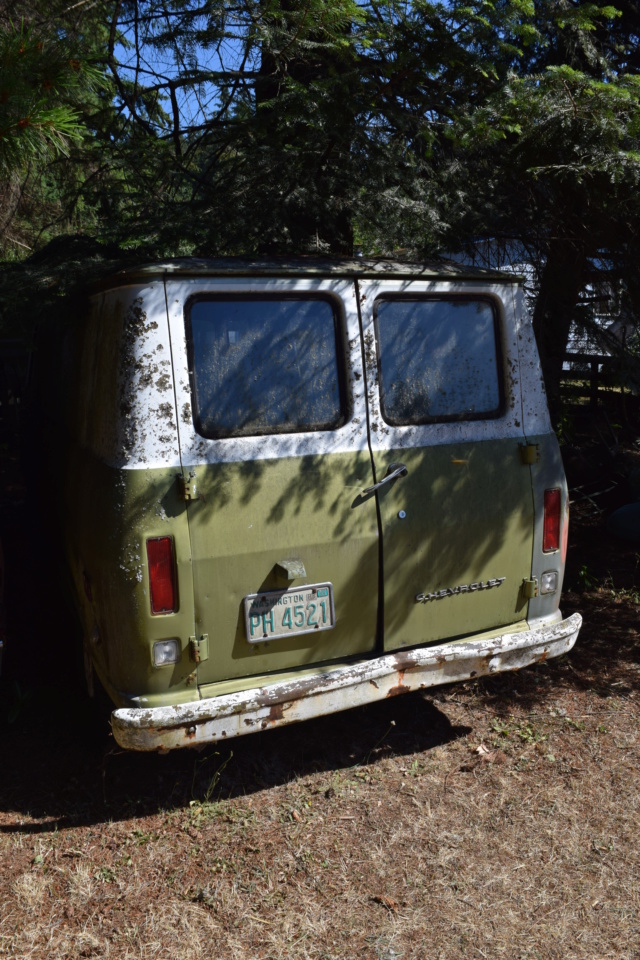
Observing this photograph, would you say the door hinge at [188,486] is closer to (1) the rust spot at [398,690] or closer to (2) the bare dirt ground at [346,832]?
(1) the rust spot at [398,690]

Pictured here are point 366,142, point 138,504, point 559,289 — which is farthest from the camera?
point 559,289

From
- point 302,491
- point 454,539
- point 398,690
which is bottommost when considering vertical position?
point 398,690

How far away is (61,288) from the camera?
157 inches

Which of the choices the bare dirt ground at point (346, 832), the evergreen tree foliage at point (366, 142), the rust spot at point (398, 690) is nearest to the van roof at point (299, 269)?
the evergreen tree foliage at point (366, 142)

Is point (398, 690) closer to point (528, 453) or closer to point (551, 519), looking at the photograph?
point (551, 519)

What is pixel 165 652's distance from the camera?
10.3ft

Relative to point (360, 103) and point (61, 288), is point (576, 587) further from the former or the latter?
point (61, 288)

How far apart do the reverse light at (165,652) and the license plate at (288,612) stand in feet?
0.98

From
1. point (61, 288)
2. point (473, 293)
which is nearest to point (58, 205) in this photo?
point (61, 288)

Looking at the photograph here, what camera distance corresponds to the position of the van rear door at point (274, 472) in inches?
125

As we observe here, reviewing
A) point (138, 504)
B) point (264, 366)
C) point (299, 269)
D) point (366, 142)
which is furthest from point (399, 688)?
point (366, 142)

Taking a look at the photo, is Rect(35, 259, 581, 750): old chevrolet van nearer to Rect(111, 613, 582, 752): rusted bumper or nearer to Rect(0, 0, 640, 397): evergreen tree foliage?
Rect(111, 613, 582, 752): rusted bumper

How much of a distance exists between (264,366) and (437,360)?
861mm

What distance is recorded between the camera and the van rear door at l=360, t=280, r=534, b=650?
3.52 metres
